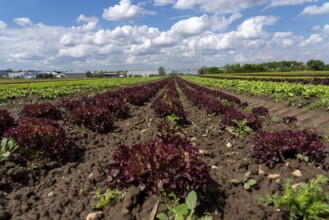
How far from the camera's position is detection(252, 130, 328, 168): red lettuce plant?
187 inches

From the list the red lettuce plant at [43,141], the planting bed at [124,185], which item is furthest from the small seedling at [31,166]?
the red lettuce plant at [43,141]

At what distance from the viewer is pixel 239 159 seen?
5402 millimetres

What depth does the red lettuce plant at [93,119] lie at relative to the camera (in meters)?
7.44

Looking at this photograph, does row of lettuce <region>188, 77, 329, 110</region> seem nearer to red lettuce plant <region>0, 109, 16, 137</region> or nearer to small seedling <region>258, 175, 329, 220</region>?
small seedling <region>258, 175, 329, 220</region>

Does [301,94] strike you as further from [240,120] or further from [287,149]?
[287,149]

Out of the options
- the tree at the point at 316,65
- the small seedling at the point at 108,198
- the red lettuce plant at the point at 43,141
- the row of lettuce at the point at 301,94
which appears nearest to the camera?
the small seedling at the point at 108,198

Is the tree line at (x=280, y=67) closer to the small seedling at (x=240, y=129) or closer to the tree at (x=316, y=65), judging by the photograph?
the tree at (x=316, y=65)

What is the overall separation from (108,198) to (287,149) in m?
2.89

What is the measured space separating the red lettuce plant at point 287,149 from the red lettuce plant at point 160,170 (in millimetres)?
1641

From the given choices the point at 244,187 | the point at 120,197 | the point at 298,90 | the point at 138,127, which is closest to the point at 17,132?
the point at 120,197

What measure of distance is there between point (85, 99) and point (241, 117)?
23.4 ft

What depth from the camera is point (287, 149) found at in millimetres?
4777

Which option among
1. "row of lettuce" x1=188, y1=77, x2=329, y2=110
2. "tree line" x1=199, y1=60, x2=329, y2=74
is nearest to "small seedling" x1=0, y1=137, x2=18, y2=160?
"row of lettuce" x1=188, y1=77, x2=329, y2=110

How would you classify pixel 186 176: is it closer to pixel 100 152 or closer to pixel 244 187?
pixel 244 187
